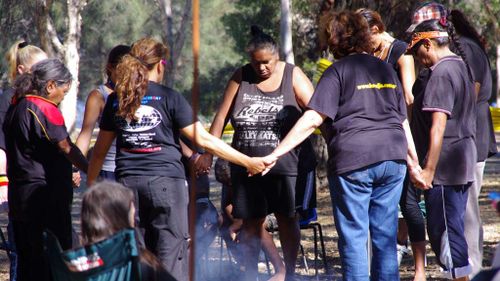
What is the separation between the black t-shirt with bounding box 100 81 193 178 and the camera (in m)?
5.43

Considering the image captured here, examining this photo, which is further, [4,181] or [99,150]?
[4,181]

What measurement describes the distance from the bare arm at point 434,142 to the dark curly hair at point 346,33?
0.60 m

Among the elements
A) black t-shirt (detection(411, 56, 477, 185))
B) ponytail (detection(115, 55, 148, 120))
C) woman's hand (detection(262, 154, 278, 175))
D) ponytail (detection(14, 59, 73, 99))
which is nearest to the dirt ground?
woman's hand (detection(262, 154, 278, 175))

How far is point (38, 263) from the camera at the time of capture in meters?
5.46

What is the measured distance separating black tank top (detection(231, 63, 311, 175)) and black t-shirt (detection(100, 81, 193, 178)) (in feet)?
2.79

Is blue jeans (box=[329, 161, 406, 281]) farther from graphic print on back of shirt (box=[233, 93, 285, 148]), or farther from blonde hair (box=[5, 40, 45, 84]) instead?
blonde hair (box=[5, 40, 45, 84])

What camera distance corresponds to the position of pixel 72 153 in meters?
5.48

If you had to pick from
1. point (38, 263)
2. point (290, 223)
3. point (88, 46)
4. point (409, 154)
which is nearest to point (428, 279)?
point (290, 223)

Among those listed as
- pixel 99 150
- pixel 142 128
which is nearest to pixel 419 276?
pixel 142 128

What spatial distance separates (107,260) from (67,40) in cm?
2751

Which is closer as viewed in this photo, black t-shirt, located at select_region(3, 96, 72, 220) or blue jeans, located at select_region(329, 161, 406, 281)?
blue jeans, located at select_region(329, 161, 406, 281)

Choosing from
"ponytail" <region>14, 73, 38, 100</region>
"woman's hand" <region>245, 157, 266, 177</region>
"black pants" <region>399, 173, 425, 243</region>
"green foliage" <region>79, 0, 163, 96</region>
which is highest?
"green foliage" <region>79, 0, 163, 96</region>

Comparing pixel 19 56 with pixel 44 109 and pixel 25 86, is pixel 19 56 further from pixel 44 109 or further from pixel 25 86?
pixel 44 109

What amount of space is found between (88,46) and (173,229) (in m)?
48.0
